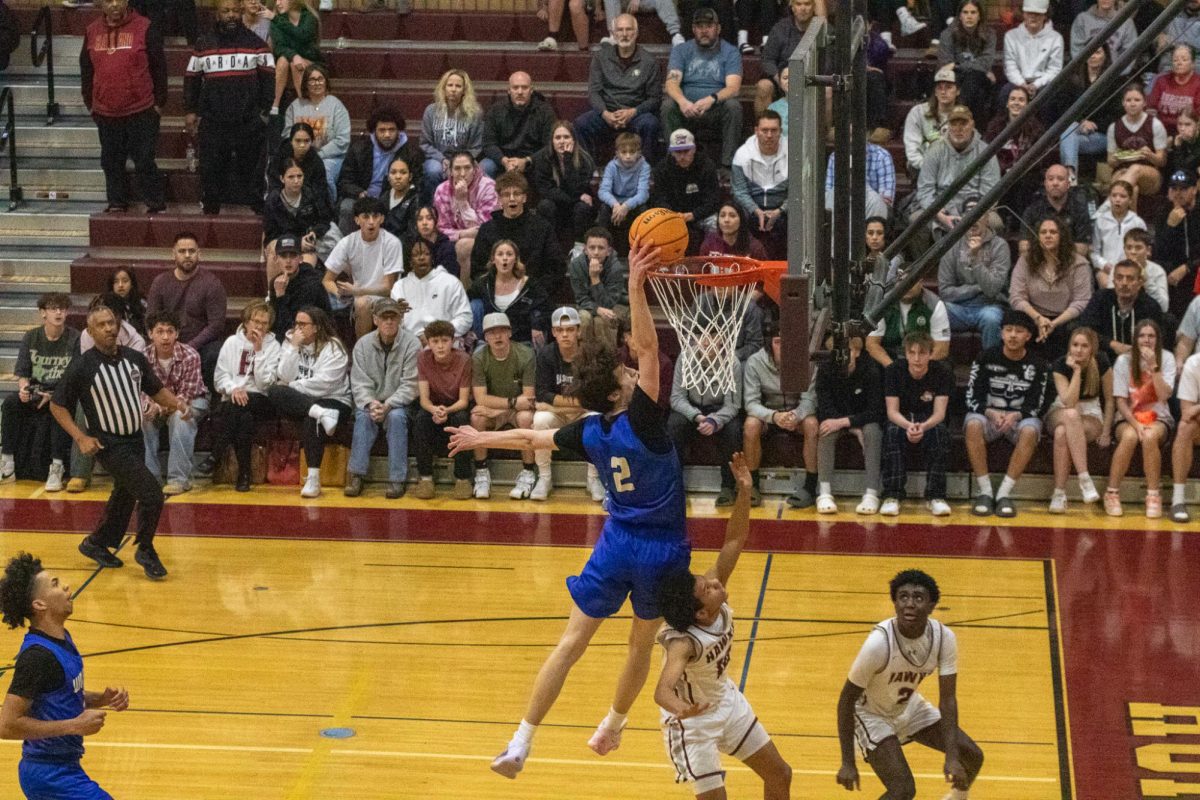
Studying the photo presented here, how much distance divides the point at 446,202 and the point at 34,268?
4260mm

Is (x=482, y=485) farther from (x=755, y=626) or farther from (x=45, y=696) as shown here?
(x=45, y=696)

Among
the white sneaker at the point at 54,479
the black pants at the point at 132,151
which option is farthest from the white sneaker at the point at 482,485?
the black pants at the point at 132,151

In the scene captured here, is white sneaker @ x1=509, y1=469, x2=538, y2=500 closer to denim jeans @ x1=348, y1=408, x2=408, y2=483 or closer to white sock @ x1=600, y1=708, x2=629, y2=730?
denim jeans @ x1=348, y1=408, x2=408, y2=483

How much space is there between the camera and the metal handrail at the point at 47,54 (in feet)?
59.5

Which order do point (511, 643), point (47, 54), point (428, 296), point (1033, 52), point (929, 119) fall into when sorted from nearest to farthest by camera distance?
point (511, 643), point (428, 296), point (929, 119), point (1033, 52), point (47, 54)

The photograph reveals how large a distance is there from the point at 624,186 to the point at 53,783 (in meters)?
9.16

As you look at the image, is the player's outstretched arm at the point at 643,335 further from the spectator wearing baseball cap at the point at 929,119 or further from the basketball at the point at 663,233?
the spectator wearing baseball cap at the point at 929,119

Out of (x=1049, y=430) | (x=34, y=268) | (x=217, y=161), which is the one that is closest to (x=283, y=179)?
(x=217, y=161)

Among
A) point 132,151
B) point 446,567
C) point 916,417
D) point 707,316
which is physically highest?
point 132,151

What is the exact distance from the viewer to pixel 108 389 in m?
12.0

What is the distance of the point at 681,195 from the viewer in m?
15.4

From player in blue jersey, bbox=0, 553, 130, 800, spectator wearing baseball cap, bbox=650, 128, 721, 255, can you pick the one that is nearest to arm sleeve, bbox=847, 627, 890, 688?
player in blue jersey, bbox=0, 553, 130, 800

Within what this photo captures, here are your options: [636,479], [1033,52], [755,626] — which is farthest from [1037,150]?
[1033,52]

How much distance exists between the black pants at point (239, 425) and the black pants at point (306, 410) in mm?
152
